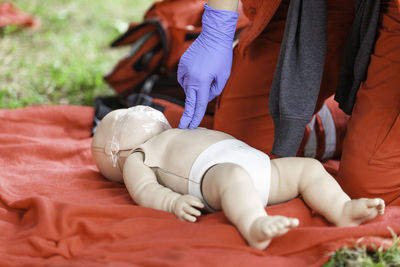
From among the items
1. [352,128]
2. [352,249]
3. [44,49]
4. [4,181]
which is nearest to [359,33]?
[352,128]

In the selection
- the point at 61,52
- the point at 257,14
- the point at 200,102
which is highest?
the point at 257,14

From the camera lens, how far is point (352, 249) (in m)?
1.33

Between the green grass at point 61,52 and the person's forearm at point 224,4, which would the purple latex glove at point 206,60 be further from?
the green grass at point 61,52

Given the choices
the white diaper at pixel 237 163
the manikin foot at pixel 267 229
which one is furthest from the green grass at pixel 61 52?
the manikin foot at pixel 267 229

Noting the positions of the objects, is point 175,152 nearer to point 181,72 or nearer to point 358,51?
point 181,72

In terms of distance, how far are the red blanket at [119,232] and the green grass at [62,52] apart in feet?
4.12

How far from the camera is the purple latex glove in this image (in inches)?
69.4

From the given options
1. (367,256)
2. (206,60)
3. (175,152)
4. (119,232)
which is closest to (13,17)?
(206,60)

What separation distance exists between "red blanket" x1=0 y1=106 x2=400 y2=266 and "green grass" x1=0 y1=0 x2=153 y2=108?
1256 millimetres

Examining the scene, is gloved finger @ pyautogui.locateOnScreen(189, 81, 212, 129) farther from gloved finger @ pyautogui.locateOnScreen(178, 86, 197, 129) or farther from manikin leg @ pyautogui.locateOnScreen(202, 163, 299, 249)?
manikin leg @ pyautogui.locateOnScreen(202, 163, 299, 249)

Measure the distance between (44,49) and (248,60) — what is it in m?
2.12

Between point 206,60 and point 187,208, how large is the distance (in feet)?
1.87

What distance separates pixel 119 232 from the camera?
1.46 m

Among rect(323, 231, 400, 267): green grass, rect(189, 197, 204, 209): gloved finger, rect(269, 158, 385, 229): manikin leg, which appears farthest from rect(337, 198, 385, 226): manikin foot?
rect(189, 197, 204, 209): gloved finger
